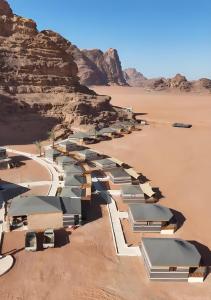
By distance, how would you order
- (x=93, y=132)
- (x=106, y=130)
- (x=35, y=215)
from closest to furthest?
1. (x=35, y=215)
2. (x=93, y=132)
3. (x=106, y=130)

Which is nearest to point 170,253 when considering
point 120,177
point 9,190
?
point 120,177

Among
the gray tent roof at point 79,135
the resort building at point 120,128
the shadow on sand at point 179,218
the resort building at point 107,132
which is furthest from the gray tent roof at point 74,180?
the resort building at point 120,128


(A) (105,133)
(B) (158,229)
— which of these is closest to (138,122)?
(A) (105,133)

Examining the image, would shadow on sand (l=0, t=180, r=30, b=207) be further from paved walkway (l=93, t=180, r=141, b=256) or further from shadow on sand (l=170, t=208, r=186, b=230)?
shadow on sand (l=170, t=208, r=186, b=230)

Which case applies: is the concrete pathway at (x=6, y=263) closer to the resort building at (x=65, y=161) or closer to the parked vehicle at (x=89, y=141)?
the resort building at (x=65, y=161)

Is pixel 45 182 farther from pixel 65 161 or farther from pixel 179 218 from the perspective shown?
pixel 179 218

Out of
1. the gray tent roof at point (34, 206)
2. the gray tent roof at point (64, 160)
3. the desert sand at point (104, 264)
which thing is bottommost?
the desert sand at point (104, 264)

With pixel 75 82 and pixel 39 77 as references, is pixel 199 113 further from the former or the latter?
pixel 39 77
